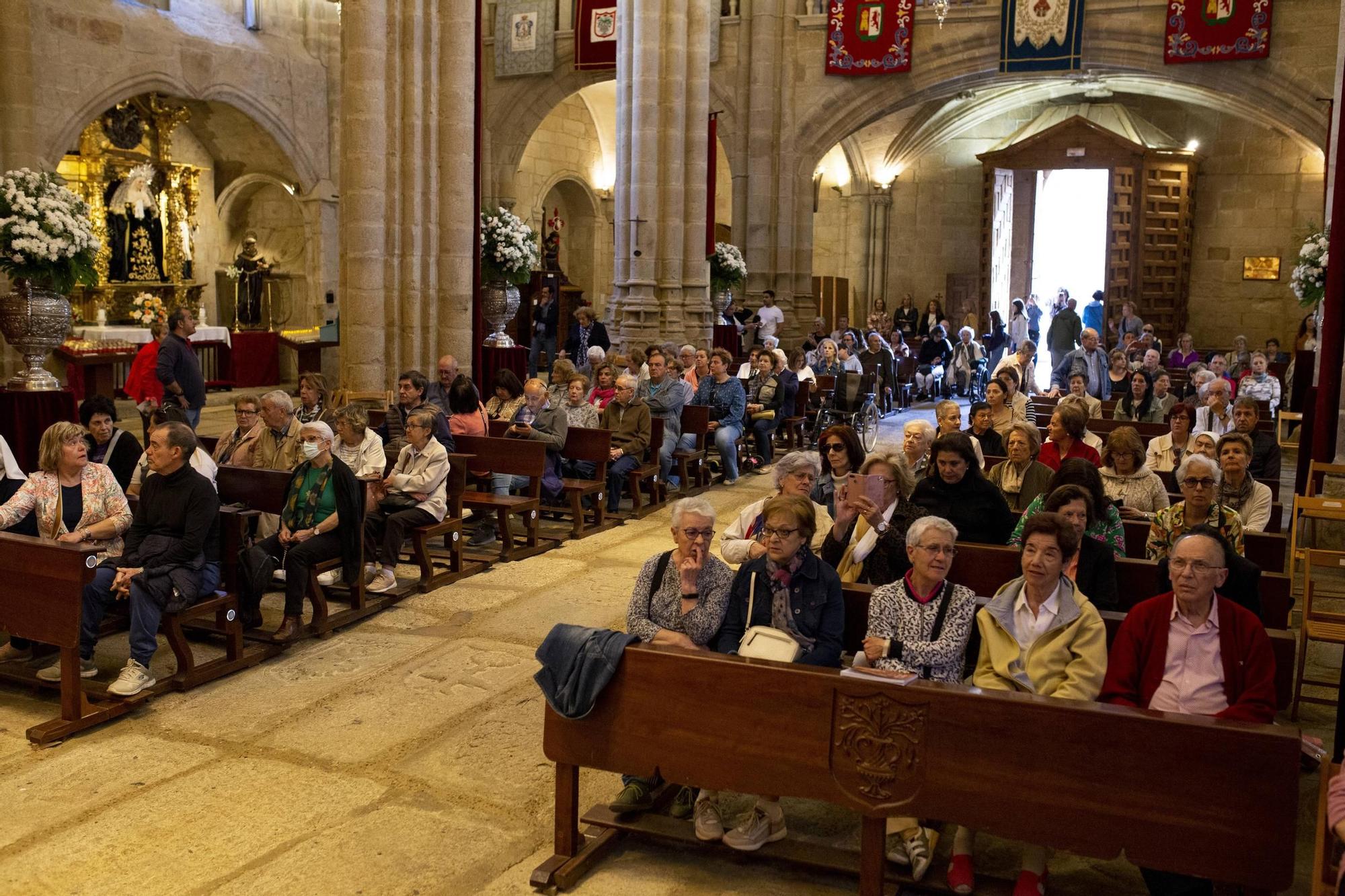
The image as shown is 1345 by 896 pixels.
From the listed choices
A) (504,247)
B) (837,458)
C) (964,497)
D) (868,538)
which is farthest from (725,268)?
(868,538)

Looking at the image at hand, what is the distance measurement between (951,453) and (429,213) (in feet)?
19.6

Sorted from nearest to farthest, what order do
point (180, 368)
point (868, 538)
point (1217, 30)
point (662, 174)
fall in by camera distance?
1. point (868, 538)
2. point (180, 368)
3. point (662, 174)
4. point (1217, 30)

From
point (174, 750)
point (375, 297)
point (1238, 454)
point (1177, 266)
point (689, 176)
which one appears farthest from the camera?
point (1177, 266)

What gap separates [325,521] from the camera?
620cm

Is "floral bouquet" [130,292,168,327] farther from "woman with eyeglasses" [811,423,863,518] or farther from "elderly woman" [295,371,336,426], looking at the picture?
"woman with eyeglasses" [811,423,863,518]

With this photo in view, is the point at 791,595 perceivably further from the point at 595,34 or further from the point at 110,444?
the point at 595,34

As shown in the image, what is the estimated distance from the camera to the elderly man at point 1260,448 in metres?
7.37

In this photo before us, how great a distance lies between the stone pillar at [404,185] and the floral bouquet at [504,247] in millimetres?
1788

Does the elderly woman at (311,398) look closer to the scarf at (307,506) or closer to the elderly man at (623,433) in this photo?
the scarf at (307,506)

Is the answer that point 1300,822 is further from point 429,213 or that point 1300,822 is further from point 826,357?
point 826,357

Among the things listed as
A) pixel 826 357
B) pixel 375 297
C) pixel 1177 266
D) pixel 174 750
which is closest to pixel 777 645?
pixel 174 750

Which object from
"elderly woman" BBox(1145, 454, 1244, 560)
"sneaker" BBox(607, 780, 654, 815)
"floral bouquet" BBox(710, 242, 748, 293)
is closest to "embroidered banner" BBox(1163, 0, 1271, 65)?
"floral bouquet" BBox(710, 242, 748, 293)

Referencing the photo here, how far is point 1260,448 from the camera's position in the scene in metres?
7.41

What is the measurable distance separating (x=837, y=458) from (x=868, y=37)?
14.4 meters
